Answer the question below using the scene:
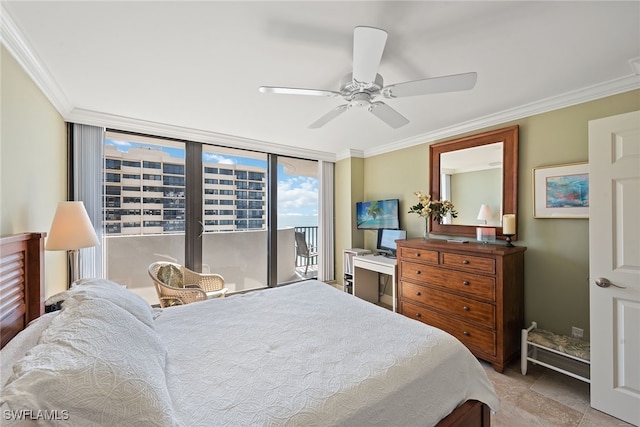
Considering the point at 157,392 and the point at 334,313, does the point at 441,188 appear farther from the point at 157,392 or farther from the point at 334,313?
the point at 157,392

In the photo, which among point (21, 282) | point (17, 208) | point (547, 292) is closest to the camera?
point (21, 282)

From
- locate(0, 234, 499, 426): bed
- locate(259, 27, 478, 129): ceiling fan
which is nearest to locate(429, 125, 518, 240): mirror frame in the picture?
locate(259, 27, 478, 129): ceiling fan

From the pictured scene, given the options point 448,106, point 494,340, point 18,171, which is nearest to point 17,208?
point 18,171

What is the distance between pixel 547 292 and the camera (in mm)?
2496

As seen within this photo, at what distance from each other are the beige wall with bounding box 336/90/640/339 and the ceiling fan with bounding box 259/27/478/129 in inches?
59.6

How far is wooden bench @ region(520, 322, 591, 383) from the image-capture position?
2.10 metres

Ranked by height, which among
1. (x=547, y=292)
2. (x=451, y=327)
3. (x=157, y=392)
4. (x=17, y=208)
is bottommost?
(x=451, y=327)

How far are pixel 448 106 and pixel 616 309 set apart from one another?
2037mm

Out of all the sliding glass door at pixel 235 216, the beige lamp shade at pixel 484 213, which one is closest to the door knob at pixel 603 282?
the beige lamp shade at pixel 484 213

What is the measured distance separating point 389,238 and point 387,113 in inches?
86.3

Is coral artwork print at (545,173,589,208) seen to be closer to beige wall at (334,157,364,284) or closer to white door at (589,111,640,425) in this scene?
white door at (589,111,640,425)

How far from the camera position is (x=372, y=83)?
5.75 feet

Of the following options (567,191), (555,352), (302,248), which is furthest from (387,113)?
(302,248)

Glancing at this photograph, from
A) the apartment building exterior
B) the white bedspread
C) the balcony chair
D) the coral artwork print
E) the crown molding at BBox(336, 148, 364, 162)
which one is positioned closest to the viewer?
the white bedspread
